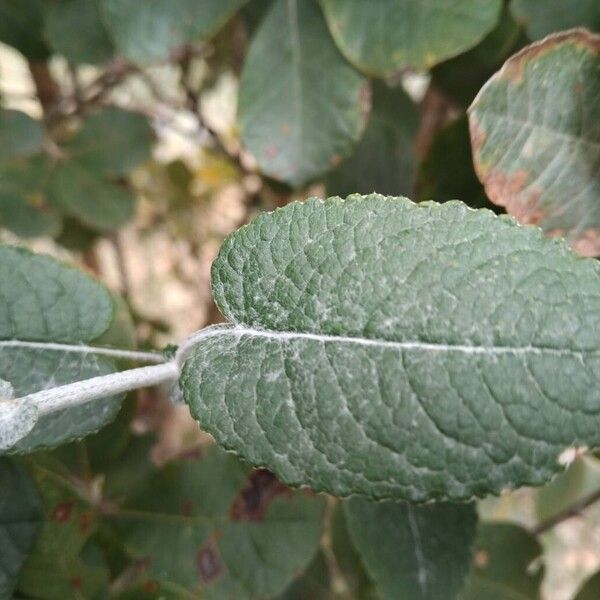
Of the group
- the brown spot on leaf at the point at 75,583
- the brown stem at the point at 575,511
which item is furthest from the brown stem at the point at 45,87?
the brown stem at the point at 575,511

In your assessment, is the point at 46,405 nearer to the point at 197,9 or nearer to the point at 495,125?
the point at 495,125

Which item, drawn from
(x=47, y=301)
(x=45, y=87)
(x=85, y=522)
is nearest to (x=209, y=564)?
(x=85, y=522)

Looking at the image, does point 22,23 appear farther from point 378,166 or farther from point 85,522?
point 85,522

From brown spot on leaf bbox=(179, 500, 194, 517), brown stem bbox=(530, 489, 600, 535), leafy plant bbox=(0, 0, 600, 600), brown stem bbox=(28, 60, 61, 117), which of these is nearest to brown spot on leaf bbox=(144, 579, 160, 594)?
leafy plant bbox=(0, 0, 600, 600)

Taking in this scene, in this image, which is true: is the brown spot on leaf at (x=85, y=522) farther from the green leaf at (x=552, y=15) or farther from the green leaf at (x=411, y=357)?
the green leaf at (x=552, y=15)

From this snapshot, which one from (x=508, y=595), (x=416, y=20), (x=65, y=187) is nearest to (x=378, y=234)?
(x=416, y=20)

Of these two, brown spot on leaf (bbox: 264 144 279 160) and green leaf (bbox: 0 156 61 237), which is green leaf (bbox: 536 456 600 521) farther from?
green leaf (bbox: 0 156 61 237)
